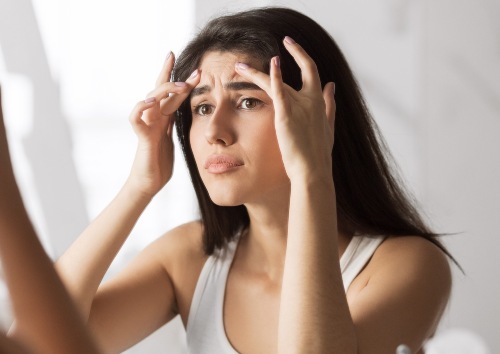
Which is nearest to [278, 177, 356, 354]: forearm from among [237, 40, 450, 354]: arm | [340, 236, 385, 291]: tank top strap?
[237, 40, 450, 354]: arm

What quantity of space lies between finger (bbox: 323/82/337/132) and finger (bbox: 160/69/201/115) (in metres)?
0.22

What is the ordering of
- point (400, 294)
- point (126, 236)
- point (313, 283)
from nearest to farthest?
point (313, 283) < point (400, 294) < point (126, 236)

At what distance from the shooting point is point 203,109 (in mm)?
1349

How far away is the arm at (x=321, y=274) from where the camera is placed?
1064 millimetres

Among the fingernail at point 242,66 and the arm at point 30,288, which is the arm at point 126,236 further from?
the arm at point 30,288

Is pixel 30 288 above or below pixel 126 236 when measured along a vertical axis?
above

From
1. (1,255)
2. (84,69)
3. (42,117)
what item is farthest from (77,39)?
(1,255)

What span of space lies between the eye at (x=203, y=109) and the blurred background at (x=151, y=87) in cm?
75

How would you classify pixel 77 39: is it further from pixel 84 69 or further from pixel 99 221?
pixel 99 221

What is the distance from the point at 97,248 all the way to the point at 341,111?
0.46 metres

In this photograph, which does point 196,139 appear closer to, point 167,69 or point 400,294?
point 167,69

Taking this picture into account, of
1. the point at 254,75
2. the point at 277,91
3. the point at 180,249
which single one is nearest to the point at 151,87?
the point at 180,249

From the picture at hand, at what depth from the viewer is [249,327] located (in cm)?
137

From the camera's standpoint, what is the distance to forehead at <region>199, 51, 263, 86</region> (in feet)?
4.31
